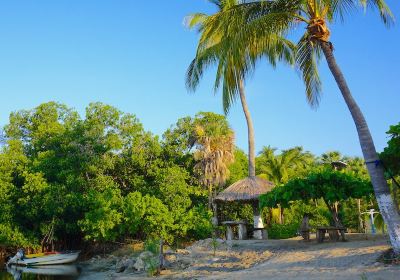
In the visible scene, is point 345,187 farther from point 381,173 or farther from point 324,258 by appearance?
point 381,173

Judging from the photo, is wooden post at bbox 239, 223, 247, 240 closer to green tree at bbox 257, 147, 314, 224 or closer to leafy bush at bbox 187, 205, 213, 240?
leafy bush at bbox 187, 205, 213, 240

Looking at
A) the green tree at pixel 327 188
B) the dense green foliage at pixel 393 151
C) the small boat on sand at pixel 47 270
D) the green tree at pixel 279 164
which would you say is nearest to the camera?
the dense green foliage at pixel 393 151

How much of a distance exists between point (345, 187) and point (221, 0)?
14714mm

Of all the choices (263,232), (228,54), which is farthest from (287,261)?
(263,232)

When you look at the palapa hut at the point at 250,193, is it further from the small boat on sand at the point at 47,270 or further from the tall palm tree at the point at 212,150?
the small boat on sand at the point at 47,270

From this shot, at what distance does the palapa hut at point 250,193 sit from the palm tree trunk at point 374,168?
10.7 metres

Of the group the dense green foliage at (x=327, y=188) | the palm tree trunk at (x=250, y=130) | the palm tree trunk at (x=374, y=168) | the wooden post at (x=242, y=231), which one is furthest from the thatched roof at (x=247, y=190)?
the palm tree trunk at (x=374, y=168)

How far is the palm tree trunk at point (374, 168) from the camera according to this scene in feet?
34.2

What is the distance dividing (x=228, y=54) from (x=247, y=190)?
11325 millimetres

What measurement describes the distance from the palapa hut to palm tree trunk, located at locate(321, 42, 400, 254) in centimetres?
1068

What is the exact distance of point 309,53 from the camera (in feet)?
42.2

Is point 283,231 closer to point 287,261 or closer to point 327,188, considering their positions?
point 327,188

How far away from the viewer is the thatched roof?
2139cm

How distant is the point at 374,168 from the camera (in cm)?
1062
